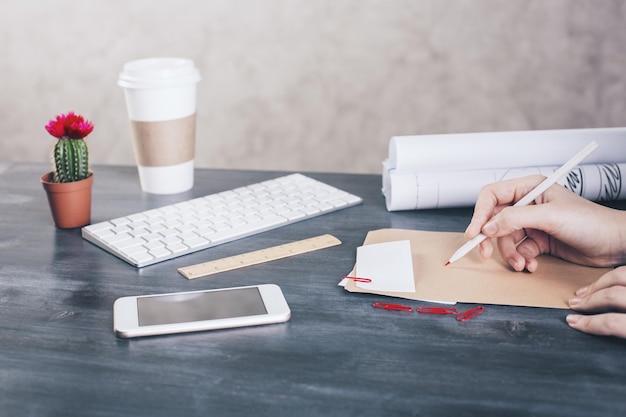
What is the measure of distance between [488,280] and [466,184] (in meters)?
0.31

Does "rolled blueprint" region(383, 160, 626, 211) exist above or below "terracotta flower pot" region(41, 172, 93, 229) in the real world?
above

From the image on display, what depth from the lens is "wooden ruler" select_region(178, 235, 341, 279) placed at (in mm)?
1036

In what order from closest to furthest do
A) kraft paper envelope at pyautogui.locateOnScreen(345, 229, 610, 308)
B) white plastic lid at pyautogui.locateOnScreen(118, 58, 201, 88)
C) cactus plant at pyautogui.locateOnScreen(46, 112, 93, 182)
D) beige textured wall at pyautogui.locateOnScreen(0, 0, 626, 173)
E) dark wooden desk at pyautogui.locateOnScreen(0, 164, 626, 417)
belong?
dark wooden desk at pyautogui.locateOnScreen(0, 164, 626, 417)
kraft paper envelope at pyautogui.locateOnScreen(345, 229, 610, 308)
cactus plant at pyautogui.locateOnScreen(46, 112, 93, 182)
white plastic lid at pyautogui.locateOnScreen(118, 58, 201, 88)
beige textured wall at pyautogui.locateOnScreen(0, 0, 626, 173)

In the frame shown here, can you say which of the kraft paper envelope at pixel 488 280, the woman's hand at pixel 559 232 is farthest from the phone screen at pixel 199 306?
the woman's hand at pixel 559 232

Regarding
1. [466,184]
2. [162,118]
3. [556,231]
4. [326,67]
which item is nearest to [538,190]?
[556,231]

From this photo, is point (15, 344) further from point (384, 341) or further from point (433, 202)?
point (433, 202)

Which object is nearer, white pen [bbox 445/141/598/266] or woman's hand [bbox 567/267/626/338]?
woman's hand [bbox 567/267/626/338]

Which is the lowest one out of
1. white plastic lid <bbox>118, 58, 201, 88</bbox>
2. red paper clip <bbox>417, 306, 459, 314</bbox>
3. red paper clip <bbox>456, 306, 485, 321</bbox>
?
red paper clip <bbox>417, 306, 459, 314</bbox>

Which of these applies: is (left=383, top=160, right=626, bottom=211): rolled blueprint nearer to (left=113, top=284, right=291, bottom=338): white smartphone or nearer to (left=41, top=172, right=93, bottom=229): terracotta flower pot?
(left=113, top=284, right=291, bottom=338): white smartphone

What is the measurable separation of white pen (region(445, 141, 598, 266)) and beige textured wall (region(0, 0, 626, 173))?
5.30 feet

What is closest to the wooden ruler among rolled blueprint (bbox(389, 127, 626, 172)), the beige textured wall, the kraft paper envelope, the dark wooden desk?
the dark wooden desk

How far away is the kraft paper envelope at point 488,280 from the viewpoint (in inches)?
36.8

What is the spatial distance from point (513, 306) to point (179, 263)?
1.64ft

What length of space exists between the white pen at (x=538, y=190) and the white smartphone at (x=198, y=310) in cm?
29
